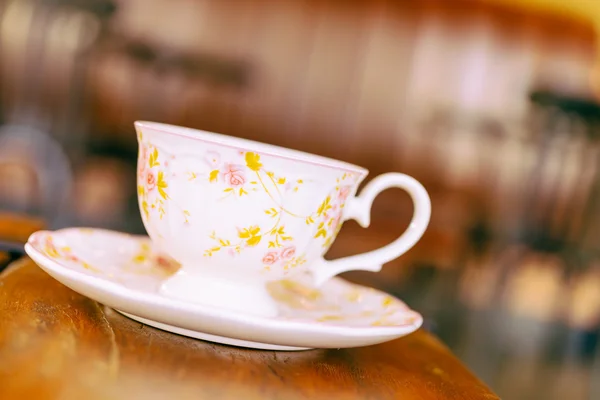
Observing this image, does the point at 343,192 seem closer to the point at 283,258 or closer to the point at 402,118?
the point at 283,258

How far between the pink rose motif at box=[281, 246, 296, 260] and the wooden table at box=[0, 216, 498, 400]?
6 cm

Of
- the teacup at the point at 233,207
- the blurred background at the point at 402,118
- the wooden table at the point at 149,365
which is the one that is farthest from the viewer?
the blurred background at the point at 402,118

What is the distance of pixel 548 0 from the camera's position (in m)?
2.62

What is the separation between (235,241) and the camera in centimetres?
42

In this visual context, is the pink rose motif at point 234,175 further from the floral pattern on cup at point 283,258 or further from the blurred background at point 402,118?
the blurred background at point 402,118

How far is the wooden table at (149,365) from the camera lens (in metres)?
0.31

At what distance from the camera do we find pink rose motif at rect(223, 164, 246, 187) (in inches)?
16.2

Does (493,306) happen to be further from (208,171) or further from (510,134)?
(208,171)

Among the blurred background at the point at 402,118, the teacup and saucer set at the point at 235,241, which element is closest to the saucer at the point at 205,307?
the teacup and saucer set at the point at 235,241

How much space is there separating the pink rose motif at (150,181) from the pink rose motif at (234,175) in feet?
0.19

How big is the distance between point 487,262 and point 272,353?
217cm

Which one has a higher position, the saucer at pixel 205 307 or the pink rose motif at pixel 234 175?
the pink rose motif at pixel 234 175

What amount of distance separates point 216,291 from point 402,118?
2.09 m

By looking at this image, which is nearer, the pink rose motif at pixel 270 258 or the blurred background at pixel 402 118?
the pink rose motif at pixel 270 258
